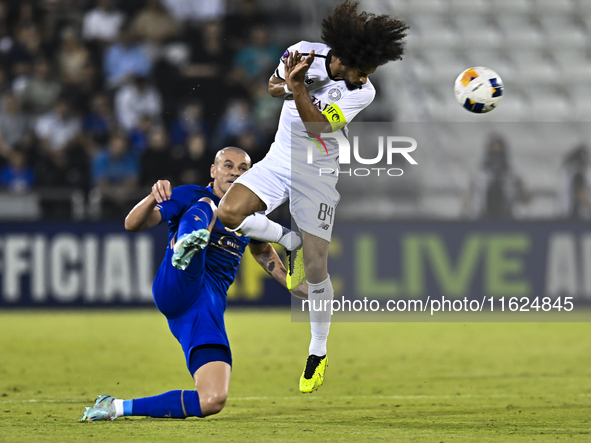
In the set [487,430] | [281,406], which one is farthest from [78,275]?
[487,430]

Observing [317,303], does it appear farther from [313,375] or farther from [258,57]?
[258,57]

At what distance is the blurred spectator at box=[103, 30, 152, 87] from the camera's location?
45.3 ft

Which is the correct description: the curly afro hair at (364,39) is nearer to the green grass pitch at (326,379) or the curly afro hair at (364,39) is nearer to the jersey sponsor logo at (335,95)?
the jersey sponsor logo at (335,95)

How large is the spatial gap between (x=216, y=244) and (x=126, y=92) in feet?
27.0

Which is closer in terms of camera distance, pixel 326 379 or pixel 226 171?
pixel 226 171

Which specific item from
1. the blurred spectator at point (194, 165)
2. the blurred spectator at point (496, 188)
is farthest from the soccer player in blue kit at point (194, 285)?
the blurred spectator at point (496, 188)

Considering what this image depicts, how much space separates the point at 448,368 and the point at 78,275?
5712 millimetres

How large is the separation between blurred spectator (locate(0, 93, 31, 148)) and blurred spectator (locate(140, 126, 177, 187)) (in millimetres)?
2300

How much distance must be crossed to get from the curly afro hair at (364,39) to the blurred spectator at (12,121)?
340 inches

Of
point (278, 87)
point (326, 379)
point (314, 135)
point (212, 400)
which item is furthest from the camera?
point (326, 379)

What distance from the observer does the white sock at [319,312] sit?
6.30 meters

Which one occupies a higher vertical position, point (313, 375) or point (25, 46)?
point (25, 46)

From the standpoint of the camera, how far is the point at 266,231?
610cm

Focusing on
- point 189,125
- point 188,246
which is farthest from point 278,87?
point 189,125
